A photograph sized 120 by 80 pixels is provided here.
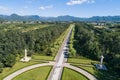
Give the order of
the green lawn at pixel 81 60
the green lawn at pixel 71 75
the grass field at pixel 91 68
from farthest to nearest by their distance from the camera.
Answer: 1. the green lawn at pixel 81 60
2. the grass field at pixel 91 68
3. the green lawn at pixel 71 75

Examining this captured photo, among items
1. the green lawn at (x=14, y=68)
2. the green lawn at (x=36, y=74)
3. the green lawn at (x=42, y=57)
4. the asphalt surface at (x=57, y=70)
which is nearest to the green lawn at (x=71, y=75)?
the asphalt surface at (x=57, y=70)

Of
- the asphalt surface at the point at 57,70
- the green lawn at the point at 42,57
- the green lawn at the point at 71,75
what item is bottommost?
the green lawn at the point at 71,75

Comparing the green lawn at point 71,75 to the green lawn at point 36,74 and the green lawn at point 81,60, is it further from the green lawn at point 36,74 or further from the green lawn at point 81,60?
the green lawn at point 81,60

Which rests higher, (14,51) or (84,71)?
(14,51)

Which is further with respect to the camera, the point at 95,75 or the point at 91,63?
the point at 91,63

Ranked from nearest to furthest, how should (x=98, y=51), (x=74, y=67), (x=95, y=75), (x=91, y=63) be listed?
1. (x=95, y=75)
2. (x=74, y=67)
3. (x=91, y=63)
4. (x=98, y=51)

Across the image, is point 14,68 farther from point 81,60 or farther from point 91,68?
point 81,60

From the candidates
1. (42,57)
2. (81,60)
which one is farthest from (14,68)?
(81,60)

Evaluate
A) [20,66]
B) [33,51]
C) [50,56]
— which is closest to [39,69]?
[20,66]

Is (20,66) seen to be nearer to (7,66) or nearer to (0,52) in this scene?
(7,66)
